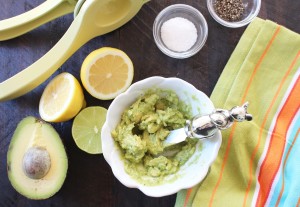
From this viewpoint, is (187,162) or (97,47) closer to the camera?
(187,162)

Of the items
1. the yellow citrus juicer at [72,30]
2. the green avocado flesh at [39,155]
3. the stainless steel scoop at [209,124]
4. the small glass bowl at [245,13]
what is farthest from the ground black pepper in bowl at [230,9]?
the green avocado flesh at [39,155]

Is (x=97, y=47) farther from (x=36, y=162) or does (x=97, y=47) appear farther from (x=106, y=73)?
(x=36, y=162)

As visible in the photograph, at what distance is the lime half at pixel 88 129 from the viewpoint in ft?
3.70

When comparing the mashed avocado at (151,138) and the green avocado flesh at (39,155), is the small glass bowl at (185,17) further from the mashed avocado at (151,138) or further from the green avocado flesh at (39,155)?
the green avocado flesh at (39,155)

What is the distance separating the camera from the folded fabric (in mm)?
1117

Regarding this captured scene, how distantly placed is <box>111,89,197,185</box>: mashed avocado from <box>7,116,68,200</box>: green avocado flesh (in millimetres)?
153

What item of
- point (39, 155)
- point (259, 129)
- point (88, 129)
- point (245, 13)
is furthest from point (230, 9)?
point (39, 155)

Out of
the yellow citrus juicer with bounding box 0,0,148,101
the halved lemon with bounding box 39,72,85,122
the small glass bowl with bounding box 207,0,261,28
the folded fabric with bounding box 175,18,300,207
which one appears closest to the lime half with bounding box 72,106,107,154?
the halved lemon with bounding box 39,72,85,122

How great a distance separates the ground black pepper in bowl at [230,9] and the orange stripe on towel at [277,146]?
0.23m

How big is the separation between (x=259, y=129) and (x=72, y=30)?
51 centimetres

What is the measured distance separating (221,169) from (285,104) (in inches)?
8.8

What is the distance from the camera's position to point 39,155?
1057 mm

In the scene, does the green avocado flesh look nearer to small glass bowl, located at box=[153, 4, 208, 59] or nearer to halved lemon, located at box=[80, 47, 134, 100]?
halved lemon, located at box=[80, 47, 134, 100]

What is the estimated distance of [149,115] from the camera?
3.50 ft
